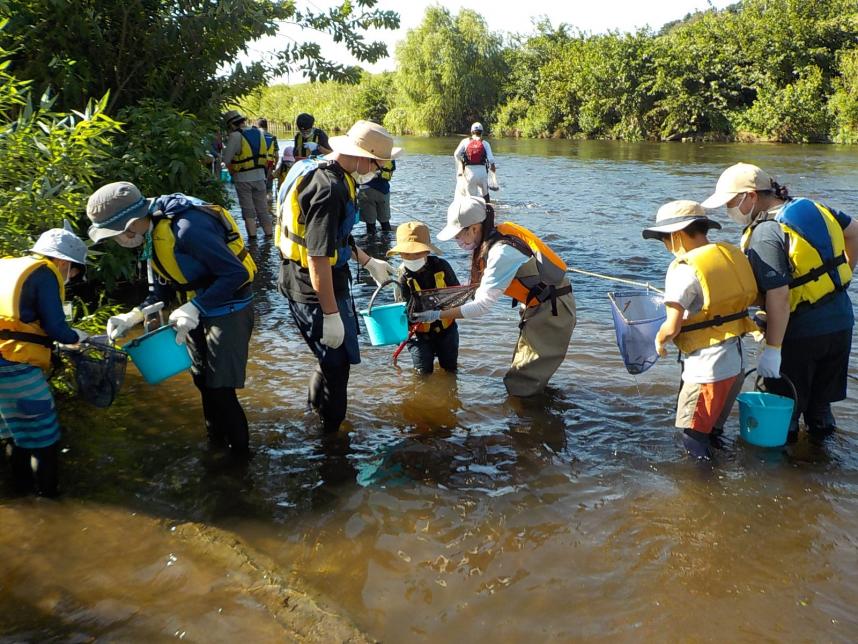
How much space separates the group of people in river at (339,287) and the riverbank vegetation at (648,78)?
3445 cm

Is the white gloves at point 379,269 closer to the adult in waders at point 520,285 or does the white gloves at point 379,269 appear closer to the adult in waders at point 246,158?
the adult in waders at point 520,285

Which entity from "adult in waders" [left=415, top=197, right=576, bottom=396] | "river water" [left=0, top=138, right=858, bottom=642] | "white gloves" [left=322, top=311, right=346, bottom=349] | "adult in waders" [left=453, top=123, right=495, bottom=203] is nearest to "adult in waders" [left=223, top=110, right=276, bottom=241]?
"adult in waders" [left=453, top=123, right=495, bottom=203]

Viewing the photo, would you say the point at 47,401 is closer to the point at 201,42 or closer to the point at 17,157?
the point at 17,157

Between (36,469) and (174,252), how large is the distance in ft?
4.98

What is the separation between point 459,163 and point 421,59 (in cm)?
3865

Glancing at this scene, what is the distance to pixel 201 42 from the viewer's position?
28.1ft

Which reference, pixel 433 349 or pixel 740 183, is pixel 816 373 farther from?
pixel 433 349

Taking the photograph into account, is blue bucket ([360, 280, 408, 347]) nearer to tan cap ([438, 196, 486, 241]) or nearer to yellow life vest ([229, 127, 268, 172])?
→ tan cap ([438, 196, 486, 241])

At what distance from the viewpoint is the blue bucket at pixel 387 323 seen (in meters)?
5.02

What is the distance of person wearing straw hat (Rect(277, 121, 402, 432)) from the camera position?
158 inches

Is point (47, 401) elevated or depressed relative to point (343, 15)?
depressed


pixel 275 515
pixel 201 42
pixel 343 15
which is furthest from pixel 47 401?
pixel 343 15

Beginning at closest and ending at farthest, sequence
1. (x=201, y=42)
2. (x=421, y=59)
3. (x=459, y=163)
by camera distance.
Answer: (x=201, y=42)
(x=459, y=163)
(x=421, y=59)

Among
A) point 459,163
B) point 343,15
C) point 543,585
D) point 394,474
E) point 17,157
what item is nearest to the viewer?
point 543,585
